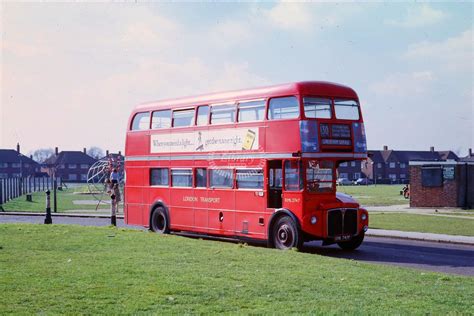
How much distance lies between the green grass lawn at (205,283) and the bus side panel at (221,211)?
4241 mm

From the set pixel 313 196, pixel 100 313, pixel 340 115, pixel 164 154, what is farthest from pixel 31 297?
pixel 164 154

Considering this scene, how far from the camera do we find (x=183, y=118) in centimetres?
2033

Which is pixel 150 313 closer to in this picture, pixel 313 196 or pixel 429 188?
pixel 313 196

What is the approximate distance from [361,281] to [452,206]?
2967cm

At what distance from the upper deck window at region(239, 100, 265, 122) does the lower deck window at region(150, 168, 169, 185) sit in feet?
13.6

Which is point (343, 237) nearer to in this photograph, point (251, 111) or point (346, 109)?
point (346, 109)

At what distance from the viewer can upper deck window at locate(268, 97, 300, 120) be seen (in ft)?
53.8

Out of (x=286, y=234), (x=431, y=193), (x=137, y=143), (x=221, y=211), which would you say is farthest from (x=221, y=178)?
(x=431, y=193)

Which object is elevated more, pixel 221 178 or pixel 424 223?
pixel 221 178

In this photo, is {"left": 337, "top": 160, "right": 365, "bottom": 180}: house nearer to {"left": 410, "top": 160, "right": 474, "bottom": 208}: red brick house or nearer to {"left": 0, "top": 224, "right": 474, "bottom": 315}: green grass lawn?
{"left": 410, "top": 160, "right": 474, "bottom": 208}: red brick house

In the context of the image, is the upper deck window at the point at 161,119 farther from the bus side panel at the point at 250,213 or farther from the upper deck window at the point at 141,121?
the bus side panel at the point at 250,213

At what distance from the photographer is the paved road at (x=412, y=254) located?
46.4 feet

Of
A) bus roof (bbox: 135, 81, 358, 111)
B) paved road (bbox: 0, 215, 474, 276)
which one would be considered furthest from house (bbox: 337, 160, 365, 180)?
bus roof (bbox: 135, 81, 358, 111)

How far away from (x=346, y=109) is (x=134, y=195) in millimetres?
8545
